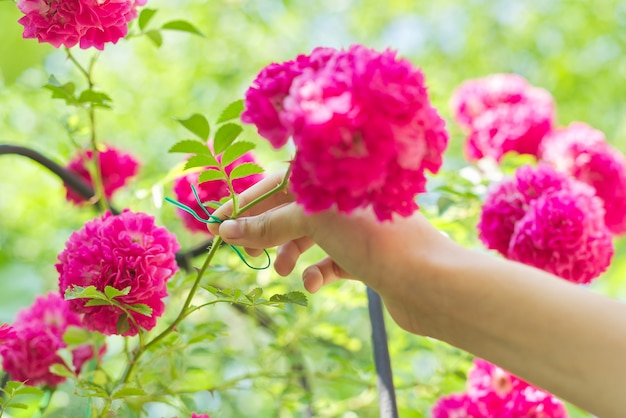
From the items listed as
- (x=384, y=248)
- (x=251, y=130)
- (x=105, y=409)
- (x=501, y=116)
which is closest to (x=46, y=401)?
(x=105, y=409)

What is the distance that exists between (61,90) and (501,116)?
0.66 meters

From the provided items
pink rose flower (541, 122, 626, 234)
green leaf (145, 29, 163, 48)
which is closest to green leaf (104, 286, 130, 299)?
green leaf (145, 29, 163, 48)

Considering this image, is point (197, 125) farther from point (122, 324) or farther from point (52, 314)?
point (52, 314)

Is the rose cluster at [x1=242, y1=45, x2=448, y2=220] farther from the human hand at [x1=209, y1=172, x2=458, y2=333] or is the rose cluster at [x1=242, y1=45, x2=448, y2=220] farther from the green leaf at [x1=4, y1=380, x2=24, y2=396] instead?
the green leaf at [x1=4, y1=380, x2=24, y2=396]

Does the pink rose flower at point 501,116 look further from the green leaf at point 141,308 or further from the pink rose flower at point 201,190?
the green leaf at point 141,308

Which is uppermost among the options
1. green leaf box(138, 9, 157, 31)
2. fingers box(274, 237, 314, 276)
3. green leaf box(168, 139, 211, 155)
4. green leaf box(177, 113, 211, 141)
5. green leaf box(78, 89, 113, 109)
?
green leaf box(138, 9, 157, 31)

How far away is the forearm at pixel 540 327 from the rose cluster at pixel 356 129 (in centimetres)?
6

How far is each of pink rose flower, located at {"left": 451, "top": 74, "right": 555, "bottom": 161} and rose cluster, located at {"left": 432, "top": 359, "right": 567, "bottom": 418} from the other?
16.1 inches

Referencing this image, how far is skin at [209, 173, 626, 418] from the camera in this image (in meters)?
0.42

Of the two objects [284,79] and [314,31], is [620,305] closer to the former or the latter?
[284,79]

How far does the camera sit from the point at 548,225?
0.76 metres

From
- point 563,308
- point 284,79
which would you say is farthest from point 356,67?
point 563,308

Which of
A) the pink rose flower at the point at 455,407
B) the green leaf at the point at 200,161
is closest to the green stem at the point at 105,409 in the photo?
the green leaf at the point at 200,161

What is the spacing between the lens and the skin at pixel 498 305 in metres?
0.42
